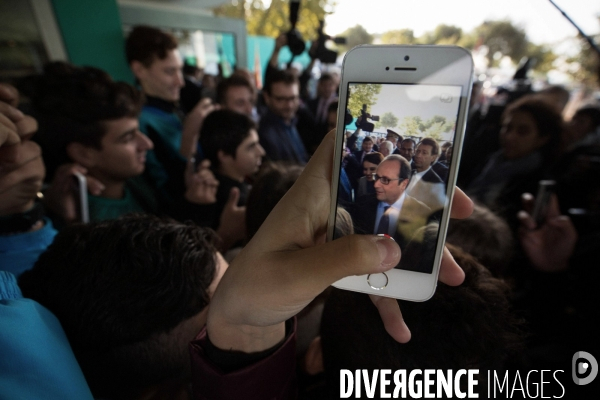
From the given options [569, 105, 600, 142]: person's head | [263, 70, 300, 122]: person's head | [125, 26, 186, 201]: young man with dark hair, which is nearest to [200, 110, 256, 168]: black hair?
[125, 26, 186, 201]: young man with dark hair

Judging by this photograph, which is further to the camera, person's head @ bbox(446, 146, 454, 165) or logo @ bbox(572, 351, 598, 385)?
logo @ bbox(572, 351, 598, 385)

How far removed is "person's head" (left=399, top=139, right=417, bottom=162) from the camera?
44 centimetres

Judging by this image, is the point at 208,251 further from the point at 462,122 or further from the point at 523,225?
the point at 523,225

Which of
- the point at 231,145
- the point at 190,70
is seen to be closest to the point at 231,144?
the point at 231,145

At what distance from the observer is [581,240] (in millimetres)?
1073

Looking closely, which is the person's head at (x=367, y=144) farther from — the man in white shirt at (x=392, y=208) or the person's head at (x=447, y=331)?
the person's head at (x=447, y=331)

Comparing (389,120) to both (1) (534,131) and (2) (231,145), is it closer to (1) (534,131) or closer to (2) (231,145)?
(2) (231,145)

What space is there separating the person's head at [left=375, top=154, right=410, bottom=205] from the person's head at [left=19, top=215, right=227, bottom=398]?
433 millimetres

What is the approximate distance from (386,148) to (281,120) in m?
1.53

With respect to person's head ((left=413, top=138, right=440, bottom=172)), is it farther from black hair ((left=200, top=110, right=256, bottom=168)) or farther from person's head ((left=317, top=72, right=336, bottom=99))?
person's head ((left=317, top=72, right=336, bottom=99))

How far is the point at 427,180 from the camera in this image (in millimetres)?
448

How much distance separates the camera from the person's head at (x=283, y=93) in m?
1.93

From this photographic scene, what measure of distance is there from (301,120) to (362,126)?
192 centimetres

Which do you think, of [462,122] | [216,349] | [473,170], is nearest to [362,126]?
[462,122]
